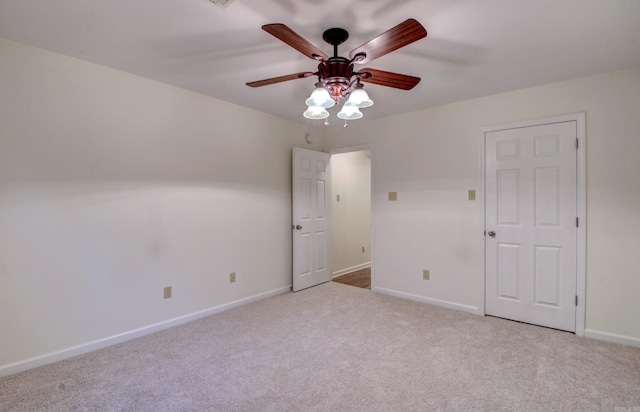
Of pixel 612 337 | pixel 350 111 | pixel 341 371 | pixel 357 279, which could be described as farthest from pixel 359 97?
pixel 357 279

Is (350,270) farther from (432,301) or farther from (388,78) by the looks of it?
(388,78)

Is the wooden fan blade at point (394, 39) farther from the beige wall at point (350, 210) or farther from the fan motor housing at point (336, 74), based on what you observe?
the beige wall at point (350, 210)

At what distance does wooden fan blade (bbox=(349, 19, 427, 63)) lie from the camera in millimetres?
1454

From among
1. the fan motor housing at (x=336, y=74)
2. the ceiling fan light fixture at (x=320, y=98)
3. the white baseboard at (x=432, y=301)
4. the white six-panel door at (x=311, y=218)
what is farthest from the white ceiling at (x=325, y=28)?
the white baseboard at (x=432, y=301)

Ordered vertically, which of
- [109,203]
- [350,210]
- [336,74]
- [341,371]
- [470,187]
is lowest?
[341,371]

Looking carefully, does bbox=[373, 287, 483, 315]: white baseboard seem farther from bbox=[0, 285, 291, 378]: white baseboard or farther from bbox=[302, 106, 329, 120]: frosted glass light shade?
bbox=[302, 106, 329, 120]: frosted glass light shade

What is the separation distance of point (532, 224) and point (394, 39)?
253 centimetres

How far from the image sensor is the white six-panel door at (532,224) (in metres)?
2.87

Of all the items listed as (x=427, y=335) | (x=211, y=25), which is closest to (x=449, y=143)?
(x=427, y=335)

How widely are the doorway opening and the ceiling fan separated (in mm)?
2512

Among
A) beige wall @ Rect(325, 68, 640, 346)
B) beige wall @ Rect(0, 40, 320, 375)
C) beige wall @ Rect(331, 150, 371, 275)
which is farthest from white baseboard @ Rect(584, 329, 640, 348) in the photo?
beige wall @ Rect(0, 40, 320, 375)

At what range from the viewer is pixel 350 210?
538 cm

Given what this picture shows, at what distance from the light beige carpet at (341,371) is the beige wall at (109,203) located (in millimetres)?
336

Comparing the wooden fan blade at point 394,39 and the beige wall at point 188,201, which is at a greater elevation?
the wooden fan blade at point 394,39
